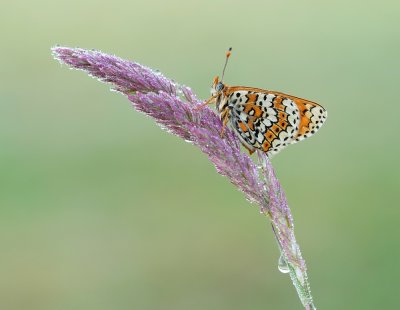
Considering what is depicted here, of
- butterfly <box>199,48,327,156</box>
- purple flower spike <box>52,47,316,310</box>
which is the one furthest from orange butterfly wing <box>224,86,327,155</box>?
purple flower spike <box>52,47,316,310</box>

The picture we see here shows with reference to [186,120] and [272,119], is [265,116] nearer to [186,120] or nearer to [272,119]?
[272,119]

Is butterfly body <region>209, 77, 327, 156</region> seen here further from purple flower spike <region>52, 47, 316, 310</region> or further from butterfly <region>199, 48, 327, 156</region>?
purple flower spike <region>52, 47, 316, 310</region>

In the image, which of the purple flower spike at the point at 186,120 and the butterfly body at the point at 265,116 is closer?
the purple flower spike at the point at 186,120

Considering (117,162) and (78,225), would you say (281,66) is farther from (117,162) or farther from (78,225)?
(78,225)

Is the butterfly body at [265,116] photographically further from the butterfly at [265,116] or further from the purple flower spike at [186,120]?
the purple flower spike at [186,120]

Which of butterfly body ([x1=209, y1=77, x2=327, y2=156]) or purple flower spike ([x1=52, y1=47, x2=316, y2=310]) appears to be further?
butterfly body ([x1=209, y1=77, x2=327, y2=156])

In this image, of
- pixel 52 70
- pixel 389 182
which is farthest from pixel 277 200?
pixel 52 70

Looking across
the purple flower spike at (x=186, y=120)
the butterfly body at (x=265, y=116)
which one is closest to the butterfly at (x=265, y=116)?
the butterfly body at (x=265, y=116)
